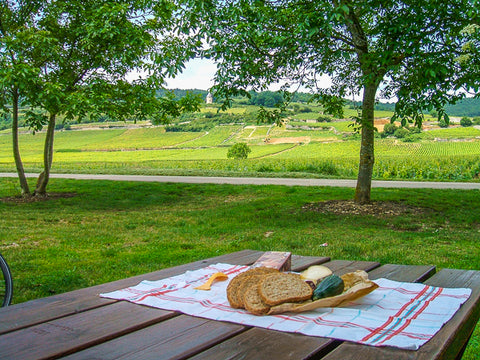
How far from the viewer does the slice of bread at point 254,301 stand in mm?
1861

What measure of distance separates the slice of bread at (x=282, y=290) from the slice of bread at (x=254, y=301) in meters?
0.02

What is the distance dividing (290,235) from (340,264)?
5.16m

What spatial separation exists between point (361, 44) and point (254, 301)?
8993mm

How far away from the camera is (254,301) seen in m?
1.91

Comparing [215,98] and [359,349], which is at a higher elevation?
[215,98]

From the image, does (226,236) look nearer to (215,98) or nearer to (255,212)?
(255,212)

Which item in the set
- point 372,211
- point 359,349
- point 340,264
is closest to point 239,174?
point 372,211

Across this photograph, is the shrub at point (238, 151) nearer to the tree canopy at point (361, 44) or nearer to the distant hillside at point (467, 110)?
the tree canopy at point (361, 44)

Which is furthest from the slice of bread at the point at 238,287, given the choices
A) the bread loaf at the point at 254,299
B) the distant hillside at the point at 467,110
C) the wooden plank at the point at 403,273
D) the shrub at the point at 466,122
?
the distant hillside at the point at 467,110

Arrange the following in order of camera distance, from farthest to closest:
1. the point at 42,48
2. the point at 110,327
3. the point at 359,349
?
the point at 42,48
the point at 110,327
the point at 359,349

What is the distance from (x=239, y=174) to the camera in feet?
72.8

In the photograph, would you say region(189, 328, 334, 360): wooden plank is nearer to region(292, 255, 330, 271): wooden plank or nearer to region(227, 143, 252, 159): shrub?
region(292, 255, 330, 271): wooden plank

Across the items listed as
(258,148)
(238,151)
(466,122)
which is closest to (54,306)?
(238,151)

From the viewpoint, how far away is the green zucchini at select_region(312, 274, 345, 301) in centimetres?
196
